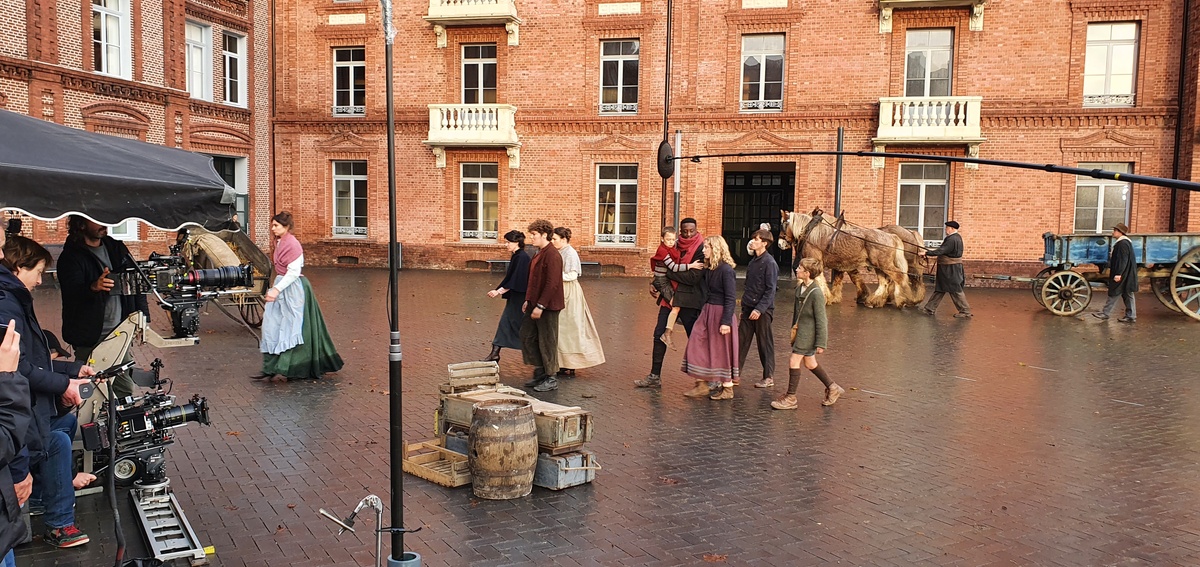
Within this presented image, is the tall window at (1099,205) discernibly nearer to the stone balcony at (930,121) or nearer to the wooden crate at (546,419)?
the stone balcony at (930,121)

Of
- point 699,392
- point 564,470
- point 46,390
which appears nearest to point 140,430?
point 46,390

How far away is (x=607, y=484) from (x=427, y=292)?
1377 cm

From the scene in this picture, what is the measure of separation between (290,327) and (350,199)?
18.5m

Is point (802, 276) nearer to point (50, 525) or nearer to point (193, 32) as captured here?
point (50, 525)

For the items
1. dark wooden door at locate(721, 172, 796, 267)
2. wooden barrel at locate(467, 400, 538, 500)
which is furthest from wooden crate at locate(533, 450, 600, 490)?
dark wooden door at locate(721, 172, 796, 267)

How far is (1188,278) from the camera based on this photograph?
15.5m

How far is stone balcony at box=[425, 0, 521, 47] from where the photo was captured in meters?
24.0

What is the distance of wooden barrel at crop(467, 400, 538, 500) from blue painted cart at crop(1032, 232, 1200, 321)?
44.9 feet

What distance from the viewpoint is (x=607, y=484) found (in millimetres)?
5973

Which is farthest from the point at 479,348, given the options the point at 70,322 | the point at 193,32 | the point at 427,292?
the point at 193,32

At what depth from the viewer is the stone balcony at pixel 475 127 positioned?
24.3m

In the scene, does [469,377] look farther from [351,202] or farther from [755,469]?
[351,202]

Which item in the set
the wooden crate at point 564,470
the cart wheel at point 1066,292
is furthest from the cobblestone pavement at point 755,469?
the cart wheel at point 1066,292

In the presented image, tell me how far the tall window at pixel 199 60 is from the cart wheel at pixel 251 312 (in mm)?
13443
